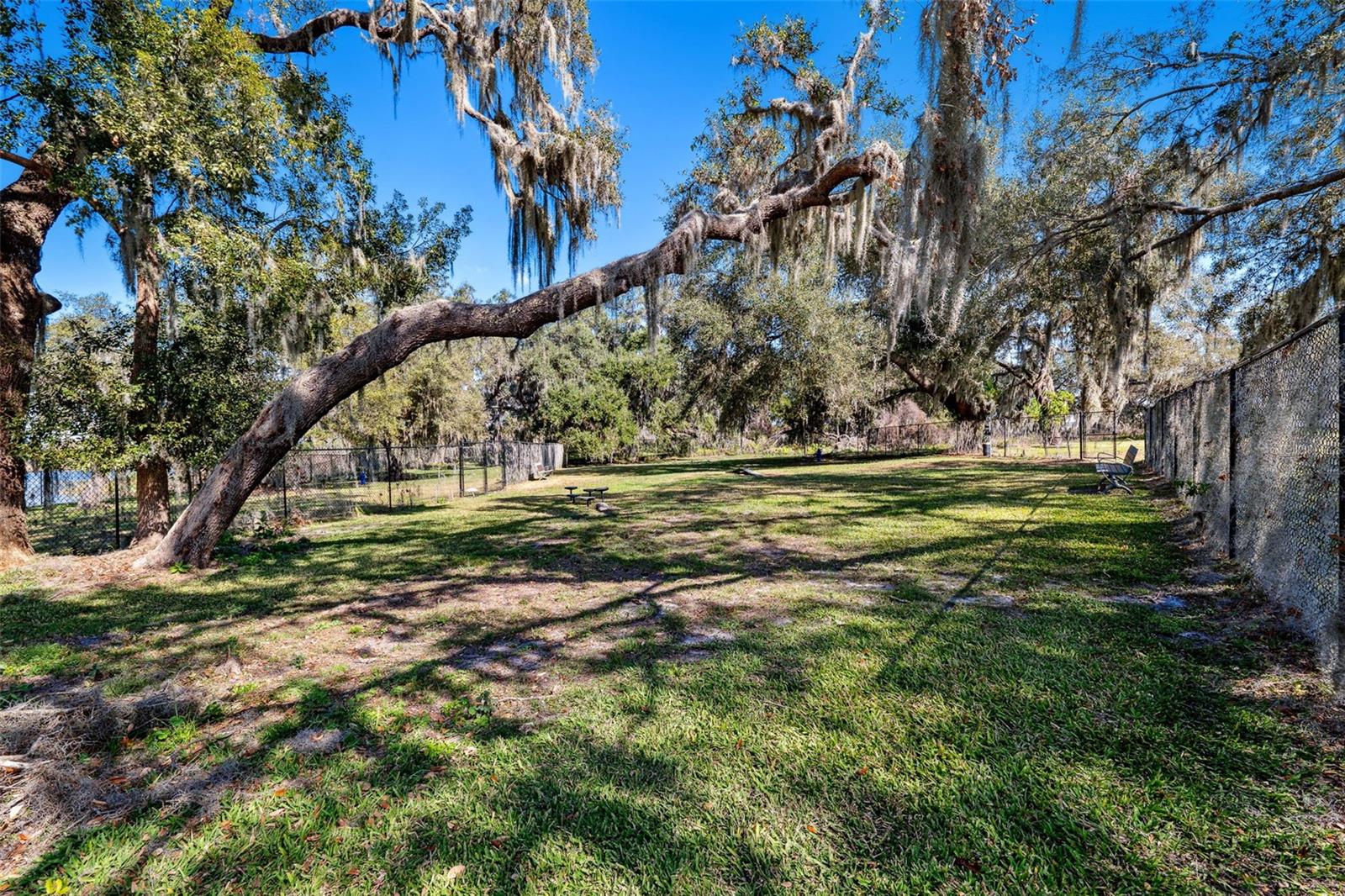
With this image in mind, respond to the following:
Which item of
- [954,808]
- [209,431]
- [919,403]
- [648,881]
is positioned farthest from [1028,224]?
[919,403]

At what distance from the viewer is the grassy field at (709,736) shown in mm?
1769

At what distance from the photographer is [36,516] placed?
11.4 meters

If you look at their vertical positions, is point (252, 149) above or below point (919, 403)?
above

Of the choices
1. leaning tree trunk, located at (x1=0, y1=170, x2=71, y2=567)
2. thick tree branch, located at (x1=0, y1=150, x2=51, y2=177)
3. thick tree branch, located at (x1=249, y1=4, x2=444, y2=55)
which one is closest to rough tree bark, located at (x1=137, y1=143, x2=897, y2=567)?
leaning tree trunk, located at (x1=0, y1=170, x2=71, y2=567)

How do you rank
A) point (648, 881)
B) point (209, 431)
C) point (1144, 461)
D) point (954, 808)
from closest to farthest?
point (648, 881) < point (954, 808) < point (209, 431) < point (1144, 461)

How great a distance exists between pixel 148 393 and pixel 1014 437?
89.2ft

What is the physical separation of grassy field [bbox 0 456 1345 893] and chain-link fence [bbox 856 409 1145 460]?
17.9 m

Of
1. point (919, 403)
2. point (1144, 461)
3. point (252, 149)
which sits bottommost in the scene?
point (1144, 461)

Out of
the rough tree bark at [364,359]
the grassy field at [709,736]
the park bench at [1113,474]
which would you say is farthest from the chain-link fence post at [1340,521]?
the park bench at [1113,474]

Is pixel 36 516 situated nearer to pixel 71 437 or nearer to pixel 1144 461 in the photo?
pixel 71 437

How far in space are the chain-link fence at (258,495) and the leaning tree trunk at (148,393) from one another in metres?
0.33

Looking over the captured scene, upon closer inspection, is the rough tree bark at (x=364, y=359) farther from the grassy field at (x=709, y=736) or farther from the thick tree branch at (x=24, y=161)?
the thick tree branch at (x=24, y=161)

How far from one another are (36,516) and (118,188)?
10.6m

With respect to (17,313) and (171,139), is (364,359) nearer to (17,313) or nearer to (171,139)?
(171,139)
